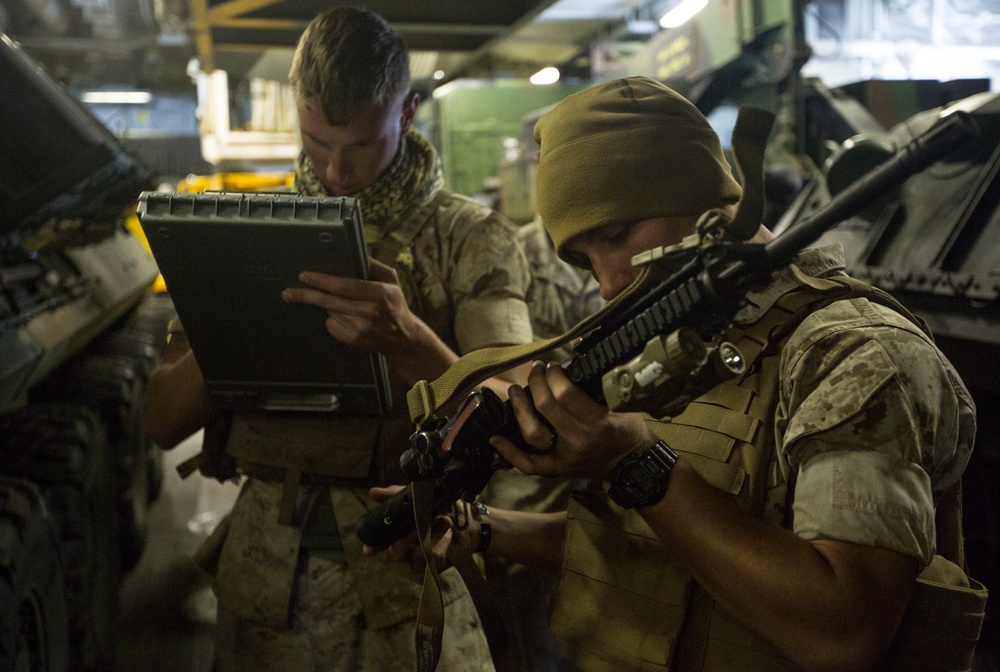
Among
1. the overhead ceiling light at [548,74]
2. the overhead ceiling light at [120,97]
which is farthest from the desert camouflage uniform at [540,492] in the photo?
the overhead ceiling light at [120,97]

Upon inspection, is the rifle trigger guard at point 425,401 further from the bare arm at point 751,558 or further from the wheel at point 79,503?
the wheel at point 79,503

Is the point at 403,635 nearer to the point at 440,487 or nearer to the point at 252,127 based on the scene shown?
the point at 440,487

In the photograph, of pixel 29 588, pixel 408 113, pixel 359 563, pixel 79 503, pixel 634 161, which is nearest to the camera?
pixel 634 161

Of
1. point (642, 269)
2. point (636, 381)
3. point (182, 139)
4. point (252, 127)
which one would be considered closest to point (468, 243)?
point (642, 269)

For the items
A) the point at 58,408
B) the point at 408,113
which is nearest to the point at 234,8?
the point at 408,113

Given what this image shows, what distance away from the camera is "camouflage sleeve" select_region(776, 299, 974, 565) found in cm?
112

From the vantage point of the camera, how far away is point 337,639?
1.94 metres

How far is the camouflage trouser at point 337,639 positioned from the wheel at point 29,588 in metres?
0.97

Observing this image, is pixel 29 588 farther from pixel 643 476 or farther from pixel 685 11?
pixel 685 11

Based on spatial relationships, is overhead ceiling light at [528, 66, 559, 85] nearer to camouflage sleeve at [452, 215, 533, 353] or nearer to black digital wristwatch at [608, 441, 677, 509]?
camouflage sleeve at [452, 215, 533, 353]

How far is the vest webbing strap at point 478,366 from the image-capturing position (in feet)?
4.19

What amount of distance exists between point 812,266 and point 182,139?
922 inches

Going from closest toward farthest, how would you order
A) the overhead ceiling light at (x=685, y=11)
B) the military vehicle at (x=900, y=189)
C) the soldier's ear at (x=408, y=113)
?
1. the soldier's ear at (x=408, y=113)
2. the military vehicle at (x=900, y=189)
3. the overhead ceiling light at (x=685, y=11)

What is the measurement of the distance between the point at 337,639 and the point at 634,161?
1237 millimetres
